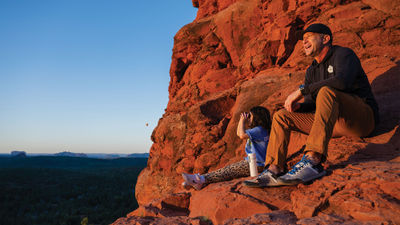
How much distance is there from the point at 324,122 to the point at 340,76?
2.30 feet

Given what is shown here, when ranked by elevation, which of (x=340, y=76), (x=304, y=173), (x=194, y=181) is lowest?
(x=194, y=181)

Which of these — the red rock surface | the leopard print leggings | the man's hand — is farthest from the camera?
the leopard print leggings

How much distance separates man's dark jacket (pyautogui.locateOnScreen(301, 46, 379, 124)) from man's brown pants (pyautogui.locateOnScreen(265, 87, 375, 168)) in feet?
0.45

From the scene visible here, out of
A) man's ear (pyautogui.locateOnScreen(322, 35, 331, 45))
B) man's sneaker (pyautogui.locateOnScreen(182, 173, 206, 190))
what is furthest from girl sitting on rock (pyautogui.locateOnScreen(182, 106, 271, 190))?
man's ear (pyautogui.locateOnScreen(322, 35, 331, 45))

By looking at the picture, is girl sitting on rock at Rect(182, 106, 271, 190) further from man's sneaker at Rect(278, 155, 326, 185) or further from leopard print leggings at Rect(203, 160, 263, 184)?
man's sneaker at Rect(278, 155, 326, 185)

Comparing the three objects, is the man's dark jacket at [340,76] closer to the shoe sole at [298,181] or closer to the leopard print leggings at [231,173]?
the shoe sole at [298,181]

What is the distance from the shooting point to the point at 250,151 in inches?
168

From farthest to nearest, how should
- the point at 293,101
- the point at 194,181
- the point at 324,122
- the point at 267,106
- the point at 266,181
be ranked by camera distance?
Result: the point at 267,106
the point at 194,181
the point at 293,101
the point at 266,181
the point at 324,122

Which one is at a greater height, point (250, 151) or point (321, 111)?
point (321, 111)

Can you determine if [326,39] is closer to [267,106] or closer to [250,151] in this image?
[250,151]

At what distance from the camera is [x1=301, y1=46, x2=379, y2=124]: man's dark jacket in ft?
9.99

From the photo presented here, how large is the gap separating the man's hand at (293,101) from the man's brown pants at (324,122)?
85 mm

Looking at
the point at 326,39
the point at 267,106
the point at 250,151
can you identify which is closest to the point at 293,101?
the point at 326,39

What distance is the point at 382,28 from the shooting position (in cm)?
695
